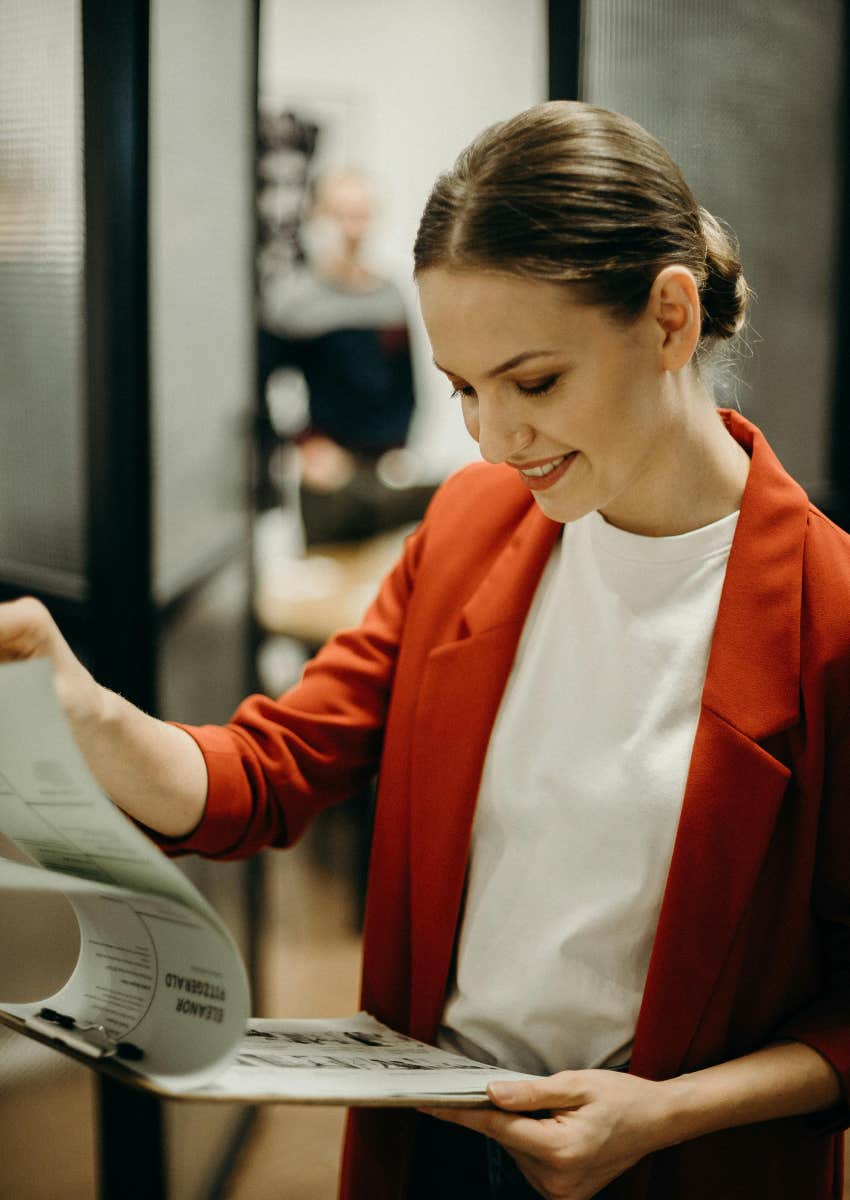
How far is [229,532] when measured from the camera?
7.23 feet

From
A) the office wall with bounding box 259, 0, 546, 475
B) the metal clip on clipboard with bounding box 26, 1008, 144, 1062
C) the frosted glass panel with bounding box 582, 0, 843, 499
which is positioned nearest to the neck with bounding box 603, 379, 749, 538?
the metal clip on clipboard with bounding box 26, 1008, 144, 1062

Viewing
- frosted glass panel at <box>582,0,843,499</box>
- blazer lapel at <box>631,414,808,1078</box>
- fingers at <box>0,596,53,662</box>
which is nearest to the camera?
fingers at <box>0,596,53,662</box>

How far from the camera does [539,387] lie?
2.88 ft

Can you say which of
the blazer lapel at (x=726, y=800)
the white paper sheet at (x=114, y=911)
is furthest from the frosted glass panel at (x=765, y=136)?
the white paper sheet at (x=114, y=911)

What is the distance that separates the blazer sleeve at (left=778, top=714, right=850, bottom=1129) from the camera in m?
0.92

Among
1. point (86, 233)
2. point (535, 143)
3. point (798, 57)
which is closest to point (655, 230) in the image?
point (535, 143)

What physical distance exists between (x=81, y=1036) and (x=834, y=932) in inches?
23.7

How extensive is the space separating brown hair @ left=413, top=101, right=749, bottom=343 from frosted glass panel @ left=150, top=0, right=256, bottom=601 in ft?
2.41

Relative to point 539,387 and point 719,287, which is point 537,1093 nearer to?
point 539,387

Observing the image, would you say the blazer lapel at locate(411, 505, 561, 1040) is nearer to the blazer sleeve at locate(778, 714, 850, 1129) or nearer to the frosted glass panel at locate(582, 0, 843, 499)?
the blazer sleeve at locate(778, 714, 850, 1129)

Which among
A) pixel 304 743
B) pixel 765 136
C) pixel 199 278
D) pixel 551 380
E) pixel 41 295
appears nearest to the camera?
pixel 551 380

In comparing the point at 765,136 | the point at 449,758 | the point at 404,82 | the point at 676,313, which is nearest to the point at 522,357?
the point at 676,313

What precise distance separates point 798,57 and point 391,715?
1.28 m

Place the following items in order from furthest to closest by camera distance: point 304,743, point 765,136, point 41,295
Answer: point 765,136, point 41,295, point 304,743
